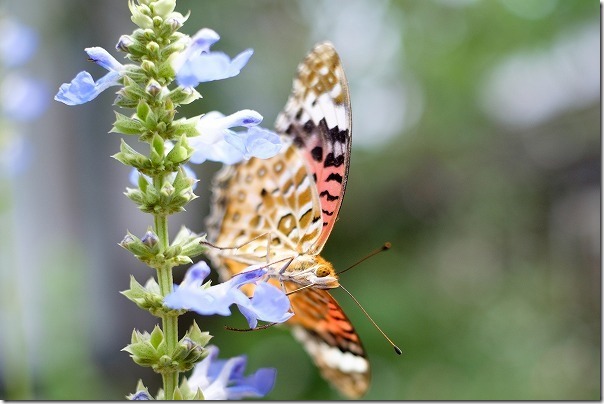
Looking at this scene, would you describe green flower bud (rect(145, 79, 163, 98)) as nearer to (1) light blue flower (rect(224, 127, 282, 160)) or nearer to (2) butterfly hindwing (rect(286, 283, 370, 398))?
(1) light blue flower (rect(224, 127, 282, 160))

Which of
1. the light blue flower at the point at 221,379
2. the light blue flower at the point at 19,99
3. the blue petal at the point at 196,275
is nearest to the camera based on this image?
the blue petal at the point at 196,275

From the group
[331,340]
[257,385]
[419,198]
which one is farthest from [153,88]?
[419,198]

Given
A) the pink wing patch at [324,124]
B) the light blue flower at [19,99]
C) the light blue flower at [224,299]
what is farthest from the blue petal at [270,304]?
the light blue flower at [19,99]

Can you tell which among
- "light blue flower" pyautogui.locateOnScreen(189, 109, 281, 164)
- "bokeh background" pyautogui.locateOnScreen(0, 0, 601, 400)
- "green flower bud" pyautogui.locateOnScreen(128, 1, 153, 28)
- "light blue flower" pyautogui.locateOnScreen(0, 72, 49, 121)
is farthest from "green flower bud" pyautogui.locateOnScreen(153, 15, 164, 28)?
"bokeh background" pyautogui.locateOnScreen(0, 0, 601, 400)

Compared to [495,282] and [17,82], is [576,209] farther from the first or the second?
[17,82]

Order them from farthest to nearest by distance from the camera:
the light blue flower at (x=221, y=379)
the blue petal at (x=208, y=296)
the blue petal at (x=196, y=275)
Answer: the light blue flower at (x=221, y=379) → the blue petal at (x=196, y=275) → the blue petal at (x=208, y=296)

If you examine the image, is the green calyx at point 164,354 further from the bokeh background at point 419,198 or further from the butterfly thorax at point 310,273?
the bokeh background at point 419,198

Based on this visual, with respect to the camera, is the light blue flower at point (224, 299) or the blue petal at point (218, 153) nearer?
the light blue flower at point (224, 299)

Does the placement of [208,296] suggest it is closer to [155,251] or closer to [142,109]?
[155,251]

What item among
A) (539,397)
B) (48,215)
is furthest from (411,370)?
(48,215)
